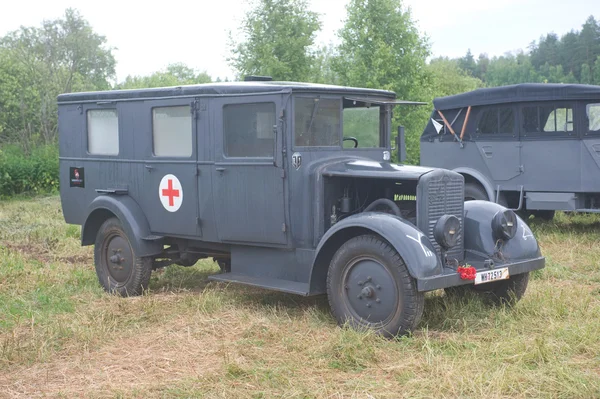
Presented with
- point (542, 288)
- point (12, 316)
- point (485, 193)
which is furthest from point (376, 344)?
point (485, 193)

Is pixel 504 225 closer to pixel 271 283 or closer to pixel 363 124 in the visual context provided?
pixel 363 124

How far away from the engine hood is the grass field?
1.19m

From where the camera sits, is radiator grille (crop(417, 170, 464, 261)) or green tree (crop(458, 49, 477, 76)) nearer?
radiator grille (crop(417, 170, 464, 261))

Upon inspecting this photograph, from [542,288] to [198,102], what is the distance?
3.70 m

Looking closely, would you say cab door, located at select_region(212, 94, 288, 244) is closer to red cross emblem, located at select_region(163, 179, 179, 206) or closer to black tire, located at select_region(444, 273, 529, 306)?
red cross emblem, located at select_region(163, 179, 179, 206)

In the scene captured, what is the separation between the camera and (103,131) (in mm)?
7953

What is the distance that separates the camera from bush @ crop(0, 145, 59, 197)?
20.3m

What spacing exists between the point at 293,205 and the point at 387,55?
66.5ft

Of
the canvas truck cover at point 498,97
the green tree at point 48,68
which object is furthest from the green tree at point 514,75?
the canvas truck cover at point 498,97

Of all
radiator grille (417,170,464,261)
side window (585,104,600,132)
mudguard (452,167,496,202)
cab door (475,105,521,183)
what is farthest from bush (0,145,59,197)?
radiator grille (417,170,464,261)

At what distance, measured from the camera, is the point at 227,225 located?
6859mm

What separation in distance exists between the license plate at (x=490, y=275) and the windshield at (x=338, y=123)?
67.3 inches

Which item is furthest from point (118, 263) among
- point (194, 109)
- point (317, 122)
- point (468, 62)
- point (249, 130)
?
A: point (468, 62)

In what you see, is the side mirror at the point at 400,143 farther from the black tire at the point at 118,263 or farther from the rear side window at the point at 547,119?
the rear side window at the point at 547,119
